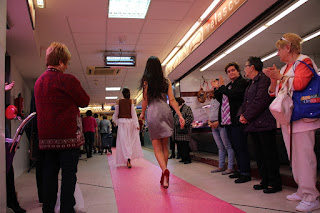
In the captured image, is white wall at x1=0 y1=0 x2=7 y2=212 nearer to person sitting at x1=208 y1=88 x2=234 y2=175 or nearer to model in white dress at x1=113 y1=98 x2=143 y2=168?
person sitting at x1=208 y1=88 x2=234 y2=175

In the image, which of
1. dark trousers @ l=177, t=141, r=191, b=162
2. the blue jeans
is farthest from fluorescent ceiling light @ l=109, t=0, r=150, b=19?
dark trousers @ l=177, t=141, r=191, b=162

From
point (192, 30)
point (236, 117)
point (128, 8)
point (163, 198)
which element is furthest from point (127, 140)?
point (192, 30)

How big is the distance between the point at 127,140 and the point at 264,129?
10.6 ft

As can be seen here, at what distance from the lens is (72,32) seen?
19.9ft

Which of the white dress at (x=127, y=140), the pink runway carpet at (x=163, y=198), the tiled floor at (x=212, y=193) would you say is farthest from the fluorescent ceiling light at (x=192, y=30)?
the pink runway carpet at (x=163, y=198)

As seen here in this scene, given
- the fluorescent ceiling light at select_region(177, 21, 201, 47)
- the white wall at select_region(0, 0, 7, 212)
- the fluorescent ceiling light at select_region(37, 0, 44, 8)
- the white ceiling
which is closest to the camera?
the white wall at select_region(0, 0, 7, 212)

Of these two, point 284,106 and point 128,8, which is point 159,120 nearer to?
point 284,106

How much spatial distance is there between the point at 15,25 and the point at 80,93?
10.1 ft

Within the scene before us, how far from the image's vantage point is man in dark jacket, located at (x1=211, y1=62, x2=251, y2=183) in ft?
11.3

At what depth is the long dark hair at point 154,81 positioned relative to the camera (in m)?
3.32

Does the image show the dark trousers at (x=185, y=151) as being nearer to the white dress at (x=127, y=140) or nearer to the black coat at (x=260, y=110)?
the white dress at (x=127, y=140)

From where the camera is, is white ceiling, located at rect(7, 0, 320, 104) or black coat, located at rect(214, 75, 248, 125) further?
white ceiling, located at rect(7, 0, 320, 104)

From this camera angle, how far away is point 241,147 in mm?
3467

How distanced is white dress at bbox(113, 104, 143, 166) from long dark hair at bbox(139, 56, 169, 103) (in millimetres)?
2351
